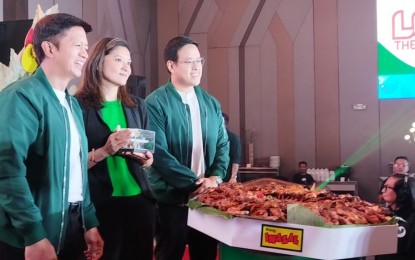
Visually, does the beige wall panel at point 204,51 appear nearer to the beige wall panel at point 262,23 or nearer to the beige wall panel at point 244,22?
the beige wall panel at point 244,22

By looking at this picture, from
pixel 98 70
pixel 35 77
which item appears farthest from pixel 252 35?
pixel 35 77

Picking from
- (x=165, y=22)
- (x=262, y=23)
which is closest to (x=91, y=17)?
(x=165, y=22)

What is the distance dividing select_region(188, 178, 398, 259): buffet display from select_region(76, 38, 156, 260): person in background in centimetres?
33

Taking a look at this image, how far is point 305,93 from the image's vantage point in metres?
7.38

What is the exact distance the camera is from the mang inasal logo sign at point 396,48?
6.89 m

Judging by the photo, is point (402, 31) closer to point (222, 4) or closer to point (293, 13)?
point (293, 13)

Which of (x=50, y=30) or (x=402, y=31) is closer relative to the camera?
(x=50, y=30)

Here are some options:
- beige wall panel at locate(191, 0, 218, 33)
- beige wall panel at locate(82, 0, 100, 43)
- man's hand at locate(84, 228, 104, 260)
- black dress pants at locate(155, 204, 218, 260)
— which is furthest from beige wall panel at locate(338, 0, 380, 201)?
man's hand at locate(84, 228, 104, 260)

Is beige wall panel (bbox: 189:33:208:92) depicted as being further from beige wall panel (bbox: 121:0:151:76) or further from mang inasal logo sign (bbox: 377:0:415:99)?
mang inasal logo sign (bbox: 377:0:415:99)

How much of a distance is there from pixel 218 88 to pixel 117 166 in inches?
229

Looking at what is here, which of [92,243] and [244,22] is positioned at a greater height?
[244,22]

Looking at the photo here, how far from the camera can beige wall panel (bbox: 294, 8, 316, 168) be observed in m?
7.33

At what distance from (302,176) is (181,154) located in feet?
16.2

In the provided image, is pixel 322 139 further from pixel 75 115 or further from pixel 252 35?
pixel 75 115
